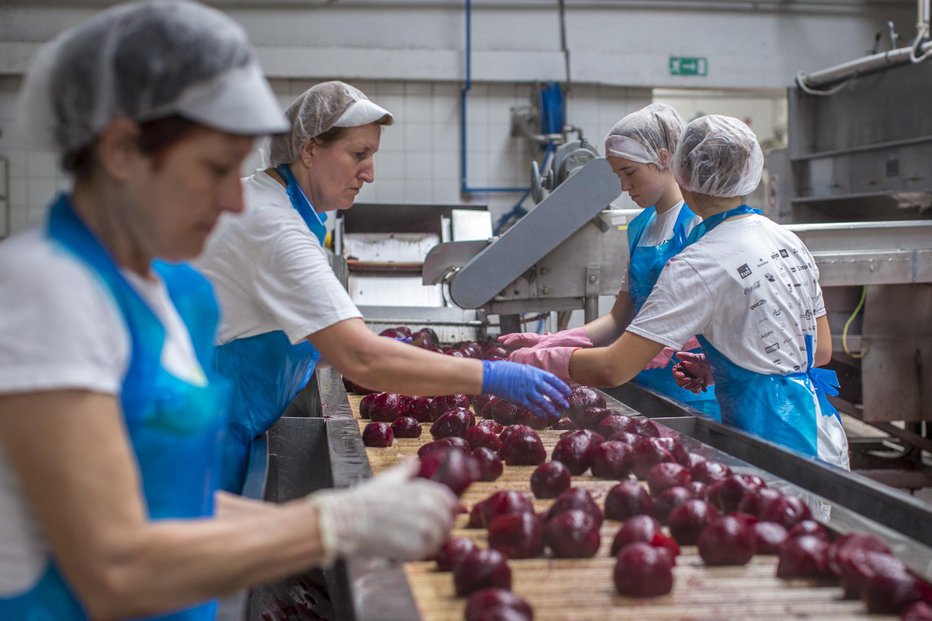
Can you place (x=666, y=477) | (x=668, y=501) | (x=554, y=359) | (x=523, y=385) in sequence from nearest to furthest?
(x=668, y=501) → (x=666, y=477) → (x=523, y=385) → (x=554, y=359)

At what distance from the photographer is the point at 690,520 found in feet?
5.26

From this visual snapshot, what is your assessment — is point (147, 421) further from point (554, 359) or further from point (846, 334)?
point (846, 334)

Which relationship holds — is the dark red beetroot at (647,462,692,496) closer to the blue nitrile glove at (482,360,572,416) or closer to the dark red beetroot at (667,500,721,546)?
the dark red beetroot at (667,500,721,546)

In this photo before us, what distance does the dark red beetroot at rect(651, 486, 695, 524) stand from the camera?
172cm

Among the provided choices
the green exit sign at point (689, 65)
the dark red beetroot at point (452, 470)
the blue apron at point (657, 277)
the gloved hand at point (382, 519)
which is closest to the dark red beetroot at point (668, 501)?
the dark red beetroot at point (452, 470)

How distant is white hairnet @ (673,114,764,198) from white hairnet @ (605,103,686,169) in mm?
490

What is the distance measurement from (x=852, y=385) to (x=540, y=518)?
449 centimetres

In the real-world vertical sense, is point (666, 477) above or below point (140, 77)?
below

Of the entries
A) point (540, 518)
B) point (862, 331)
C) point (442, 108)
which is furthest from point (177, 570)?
point (442, 108)

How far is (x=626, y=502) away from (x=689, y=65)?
689cm

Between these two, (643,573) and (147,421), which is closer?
(147,421)

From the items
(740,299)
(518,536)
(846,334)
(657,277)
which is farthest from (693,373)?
(846,334)

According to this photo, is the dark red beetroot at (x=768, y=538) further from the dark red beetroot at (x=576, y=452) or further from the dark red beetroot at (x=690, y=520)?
the dark red beetroot at (x=576, y=452)

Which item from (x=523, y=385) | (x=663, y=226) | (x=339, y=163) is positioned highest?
(x=339, y=163)
